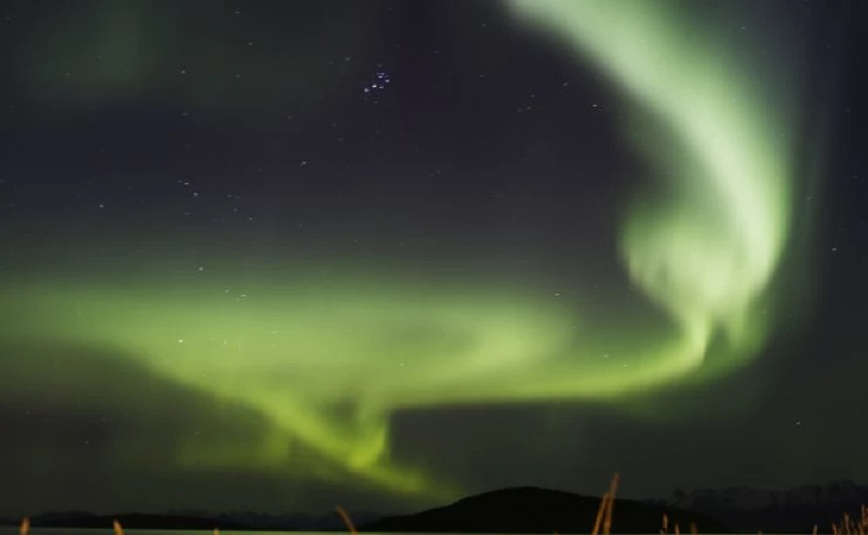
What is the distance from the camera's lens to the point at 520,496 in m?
135

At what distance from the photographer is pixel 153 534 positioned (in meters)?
154

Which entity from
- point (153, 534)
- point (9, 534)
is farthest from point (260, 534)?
point (9, 534)

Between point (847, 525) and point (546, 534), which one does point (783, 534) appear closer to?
point (546, 534)

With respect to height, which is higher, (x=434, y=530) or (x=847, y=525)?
(x=434, y=530)

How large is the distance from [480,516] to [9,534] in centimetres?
7554

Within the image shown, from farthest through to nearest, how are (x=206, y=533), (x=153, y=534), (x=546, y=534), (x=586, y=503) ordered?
1. (x=153, y=534)
2. (x=206, y=533)
3. (x=546, y=534)
4. (x=586, y=503)

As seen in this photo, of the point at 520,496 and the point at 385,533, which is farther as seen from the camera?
the point at 385,533

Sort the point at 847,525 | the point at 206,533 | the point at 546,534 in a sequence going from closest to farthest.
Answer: the point at 847,525, the point at 546,534, the point at 206,533

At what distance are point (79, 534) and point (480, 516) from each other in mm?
45557

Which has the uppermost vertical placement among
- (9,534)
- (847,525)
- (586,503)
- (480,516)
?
(480,516)

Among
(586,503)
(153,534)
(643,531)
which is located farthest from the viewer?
(153,534)

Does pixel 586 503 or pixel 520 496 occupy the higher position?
pixel 520 496

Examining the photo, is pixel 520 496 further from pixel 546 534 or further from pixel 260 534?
pixel 260 534

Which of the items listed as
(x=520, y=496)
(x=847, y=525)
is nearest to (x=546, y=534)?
(x=520, y=496)
